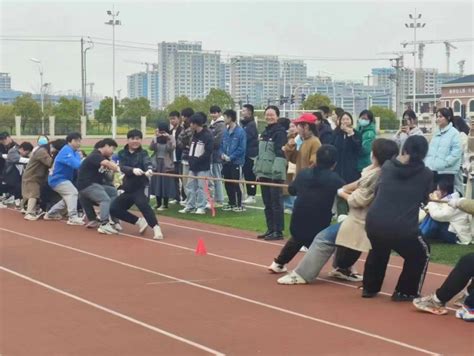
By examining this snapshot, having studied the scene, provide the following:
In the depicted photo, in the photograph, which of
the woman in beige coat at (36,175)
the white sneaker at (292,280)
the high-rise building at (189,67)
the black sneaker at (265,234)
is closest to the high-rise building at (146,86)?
the high-rise building at (189,67)

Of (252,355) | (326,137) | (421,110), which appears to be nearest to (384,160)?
(252,355)

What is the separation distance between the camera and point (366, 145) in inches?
514

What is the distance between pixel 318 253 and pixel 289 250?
20.8 inches

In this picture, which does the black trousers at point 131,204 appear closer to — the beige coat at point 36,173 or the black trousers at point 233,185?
the beige coat at point 36,173

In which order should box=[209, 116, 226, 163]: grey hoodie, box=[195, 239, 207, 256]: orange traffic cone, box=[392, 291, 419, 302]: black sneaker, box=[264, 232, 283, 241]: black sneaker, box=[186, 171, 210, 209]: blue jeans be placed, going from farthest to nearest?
box=[209, 116, 226, 163]: grey hoodie → box=[186, 171, 210, 209]: blue jeans → box=[264, 232, 283, 241]: black sneaker → box=[195, 239, 207, 256]: orange traffic cone → box=[392, 291, 419, 302]: black sneaker

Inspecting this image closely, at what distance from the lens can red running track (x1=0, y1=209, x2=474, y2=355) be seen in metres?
6.34

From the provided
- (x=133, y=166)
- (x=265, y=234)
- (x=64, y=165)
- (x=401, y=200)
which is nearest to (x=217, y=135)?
(x=64, y=165)

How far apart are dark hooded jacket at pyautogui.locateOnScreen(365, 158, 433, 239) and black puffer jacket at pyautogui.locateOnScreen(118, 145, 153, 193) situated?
5512 mm

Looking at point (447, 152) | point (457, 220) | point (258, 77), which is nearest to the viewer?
point (457, 220)

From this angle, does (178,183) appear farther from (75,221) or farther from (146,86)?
(146,86)

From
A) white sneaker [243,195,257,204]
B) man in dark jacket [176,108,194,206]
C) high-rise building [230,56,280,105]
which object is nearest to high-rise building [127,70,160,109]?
high-rise building [230,56,280,105]

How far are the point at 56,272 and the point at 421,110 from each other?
89290 mm

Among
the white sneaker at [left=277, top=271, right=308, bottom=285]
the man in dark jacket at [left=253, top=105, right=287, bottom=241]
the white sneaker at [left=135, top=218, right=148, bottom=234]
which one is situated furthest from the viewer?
the white sneaker at [left=135, top=218, right=148, bottom=234]

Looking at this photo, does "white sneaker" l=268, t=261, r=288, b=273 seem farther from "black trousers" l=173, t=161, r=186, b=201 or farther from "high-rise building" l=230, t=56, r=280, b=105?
"high-rise building" l=230, t=56, r=280, b=105
